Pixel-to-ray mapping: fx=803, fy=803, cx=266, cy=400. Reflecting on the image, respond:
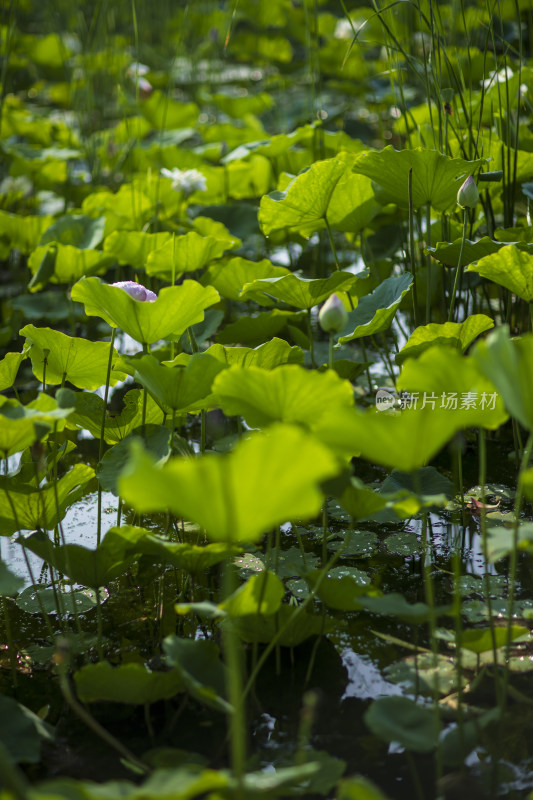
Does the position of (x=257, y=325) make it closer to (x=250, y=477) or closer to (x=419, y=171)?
(x=419, y=171)

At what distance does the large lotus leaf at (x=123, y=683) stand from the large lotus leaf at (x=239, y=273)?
67 cm

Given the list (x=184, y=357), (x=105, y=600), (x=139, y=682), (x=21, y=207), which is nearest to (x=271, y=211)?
(x=184, y=357)

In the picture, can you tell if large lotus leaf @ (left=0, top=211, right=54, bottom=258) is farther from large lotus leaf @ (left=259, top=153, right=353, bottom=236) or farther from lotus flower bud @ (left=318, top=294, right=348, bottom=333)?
lotus flower bud @ (left=318, top=294, right=348, bottom=333)

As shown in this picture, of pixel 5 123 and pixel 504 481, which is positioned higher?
pixel 5 123

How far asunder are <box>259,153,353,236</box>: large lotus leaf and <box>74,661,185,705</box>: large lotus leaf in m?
0.70

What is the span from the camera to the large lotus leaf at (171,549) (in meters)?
0.74

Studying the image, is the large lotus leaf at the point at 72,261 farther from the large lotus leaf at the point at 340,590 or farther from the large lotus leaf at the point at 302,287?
the large lotus leaf at the point at 340,590

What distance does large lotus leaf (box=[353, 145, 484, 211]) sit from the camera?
3.45ft

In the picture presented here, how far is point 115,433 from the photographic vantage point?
3.40ft

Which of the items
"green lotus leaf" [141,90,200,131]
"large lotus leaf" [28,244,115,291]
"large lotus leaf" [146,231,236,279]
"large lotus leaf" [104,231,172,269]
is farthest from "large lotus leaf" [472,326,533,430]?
"green lotus leaf" [141,90,200,131]

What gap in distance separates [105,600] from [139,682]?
27cm

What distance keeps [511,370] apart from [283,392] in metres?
0.21

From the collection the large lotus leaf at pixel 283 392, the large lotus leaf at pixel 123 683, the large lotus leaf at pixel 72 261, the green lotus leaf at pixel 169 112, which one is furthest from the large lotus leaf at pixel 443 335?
the green lotus leaf at pixel 169 112

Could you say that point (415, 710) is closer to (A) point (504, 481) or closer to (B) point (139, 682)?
(B) point (139, 682)
